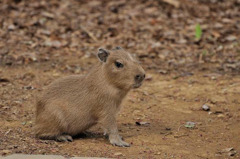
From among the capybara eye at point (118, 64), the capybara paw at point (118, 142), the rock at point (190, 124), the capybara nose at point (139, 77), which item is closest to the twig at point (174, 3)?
the rock at point (190, 124)

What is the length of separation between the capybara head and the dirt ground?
86 centimetres

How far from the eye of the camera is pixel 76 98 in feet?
20.7

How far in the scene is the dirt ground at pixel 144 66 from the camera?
242 inches

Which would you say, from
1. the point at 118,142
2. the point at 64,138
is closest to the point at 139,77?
the point at 118,142

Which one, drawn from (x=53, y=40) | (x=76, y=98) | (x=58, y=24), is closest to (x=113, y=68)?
(x=76, y=98)

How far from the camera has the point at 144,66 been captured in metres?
10.3

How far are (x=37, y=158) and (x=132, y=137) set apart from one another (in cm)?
172

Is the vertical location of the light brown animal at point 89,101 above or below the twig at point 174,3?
below

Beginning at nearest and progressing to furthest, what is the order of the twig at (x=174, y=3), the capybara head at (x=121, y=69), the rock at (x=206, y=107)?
the capybara head at (x=121, y=69) < the rock at (x=206, y=107) < the twig at (x=174, y=3)

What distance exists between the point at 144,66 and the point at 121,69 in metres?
4.12

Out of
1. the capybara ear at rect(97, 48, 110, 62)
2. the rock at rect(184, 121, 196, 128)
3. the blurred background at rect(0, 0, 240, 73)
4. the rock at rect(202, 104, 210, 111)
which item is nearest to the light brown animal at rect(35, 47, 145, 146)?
the capybara ear at rect(97, 48, 110, 62)

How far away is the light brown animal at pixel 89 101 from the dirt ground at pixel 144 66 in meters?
0.23

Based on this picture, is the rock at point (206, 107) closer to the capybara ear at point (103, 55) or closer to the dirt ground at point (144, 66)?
the dirt ground at point (144, 66)

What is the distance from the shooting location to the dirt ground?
614 centimetres
